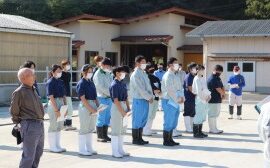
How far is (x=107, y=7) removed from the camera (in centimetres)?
5169

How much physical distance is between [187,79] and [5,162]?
5829mm

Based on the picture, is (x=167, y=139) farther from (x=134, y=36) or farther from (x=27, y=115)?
(x=134, y=36)

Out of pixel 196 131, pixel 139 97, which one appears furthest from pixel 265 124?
pixel 196 131

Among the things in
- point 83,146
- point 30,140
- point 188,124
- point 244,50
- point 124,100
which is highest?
point 244,50

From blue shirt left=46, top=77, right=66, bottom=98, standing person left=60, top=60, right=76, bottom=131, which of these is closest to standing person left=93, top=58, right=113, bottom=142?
blue shirt left=46, top=77, right=66, bottom=98

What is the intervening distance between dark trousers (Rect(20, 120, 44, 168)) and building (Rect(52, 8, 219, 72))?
26.4 metres

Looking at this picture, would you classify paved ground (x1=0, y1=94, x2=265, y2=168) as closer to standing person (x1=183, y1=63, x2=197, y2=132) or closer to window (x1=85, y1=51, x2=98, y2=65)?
standing person (x1=183, y1=63, x2=197, y2=132)

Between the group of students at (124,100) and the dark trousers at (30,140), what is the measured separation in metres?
2.68

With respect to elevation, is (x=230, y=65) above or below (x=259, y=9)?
below

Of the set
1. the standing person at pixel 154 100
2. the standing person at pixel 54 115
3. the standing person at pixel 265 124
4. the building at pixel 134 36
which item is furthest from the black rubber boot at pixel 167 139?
the building at pixel 134 36

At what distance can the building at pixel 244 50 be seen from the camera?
3012cm

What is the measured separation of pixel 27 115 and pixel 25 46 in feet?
55.1

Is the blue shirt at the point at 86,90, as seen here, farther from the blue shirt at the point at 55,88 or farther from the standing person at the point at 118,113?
the blue shirt at the point at 55,88

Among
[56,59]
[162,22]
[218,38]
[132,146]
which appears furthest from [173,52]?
[132,146]
